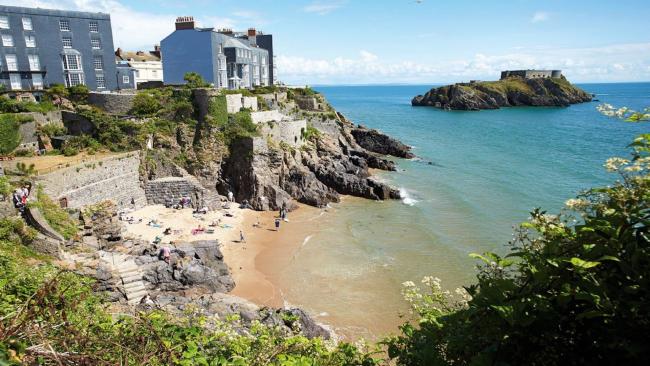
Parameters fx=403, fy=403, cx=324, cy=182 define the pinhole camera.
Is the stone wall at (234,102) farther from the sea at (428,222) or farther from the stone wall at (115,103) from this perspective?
the sea at (428,222)

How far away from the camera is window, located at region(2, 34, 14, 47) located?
3136 centimetres

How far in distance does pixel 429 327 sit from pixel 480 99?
115 meters

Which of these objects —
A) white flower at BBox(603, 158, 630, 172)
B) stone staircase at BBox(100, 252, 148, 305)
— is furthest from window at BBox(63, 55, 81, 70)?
white flower at BBox(603, 158, 630, 172)

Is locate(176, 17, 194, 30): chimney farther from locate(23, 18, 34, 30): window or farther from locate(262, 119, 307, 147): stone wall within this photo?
locate(262, 119, 307, 147): stone wall

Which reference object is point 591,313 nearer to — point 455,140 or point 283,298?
point 283,298

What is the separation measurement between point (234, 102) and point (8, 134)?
47.1 feet

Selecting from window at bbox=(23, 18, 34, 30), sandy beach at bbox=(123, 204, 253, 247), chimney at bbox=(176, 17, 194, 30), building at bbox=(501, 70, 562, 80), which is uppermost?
chimney at bbox=(176, 17, 194, 30)

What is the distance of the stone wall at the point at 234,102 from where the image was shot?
31.0 meters

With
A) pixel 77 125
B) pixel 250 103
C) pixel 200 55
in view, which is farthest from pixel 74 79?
pixel 250 103

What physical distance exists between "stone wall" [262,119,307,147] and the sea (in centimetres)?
786

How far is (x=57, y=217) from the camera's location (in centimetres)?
1641

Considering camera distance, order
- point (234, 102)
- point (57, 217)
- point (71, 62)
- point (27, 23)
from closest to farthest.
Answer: point (57, 217) < point (234, 102) < point (27, 23) < point (71, 62)

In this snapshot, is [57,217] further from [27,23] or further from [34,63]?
[27,23]

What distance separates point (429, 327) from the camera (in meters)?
5.00
